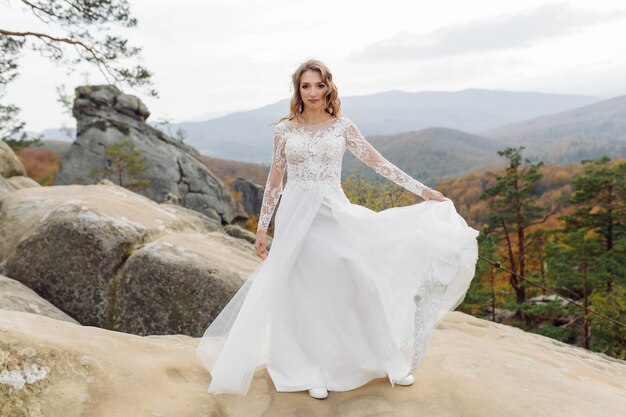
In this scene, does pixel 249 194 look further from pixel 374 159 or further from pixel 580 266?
pixel 374 159

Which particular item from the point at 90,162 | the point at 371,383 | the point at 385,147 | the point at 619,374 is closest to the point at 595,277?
the point at 619,374

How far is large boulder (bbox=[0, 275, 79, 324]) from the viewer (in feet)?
19.4

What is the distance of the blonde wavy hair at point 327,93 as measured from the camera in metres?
4.22

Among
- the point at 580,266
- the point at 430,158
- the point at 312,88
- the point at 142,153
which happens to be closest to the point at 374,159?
the point at 312,88

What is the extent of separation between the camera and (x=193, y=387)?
388 cm

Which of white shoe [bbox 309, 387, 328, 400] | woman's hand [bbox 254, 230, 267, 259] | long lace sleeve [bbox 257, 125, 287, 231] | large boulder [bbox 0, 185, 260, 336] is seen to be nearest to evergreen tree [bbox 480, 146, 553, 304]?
large boulder [bbox 0, 185, 260, 336]

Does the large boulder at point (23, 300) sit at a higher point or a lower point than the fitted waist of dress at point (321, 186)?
lower

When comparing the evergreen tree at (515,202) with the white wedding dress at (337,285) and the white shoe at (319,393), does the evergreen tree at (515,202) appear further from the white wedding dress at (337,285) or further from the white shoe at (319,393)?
the white shoe at (319,393)

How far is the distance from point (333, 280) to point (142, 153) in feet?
88.8

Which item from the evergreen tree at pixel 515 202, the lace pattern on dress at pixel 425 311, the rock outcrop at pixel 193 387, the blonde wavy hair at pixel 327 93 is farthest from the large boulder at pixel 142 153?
the lace pattern on dress at pixel 425 311

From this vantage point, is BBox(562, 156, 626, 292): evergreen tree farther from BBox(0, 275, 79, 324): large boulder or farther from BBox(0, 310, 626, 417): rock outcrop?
BBox(0, 275, 79, 324): large boulder

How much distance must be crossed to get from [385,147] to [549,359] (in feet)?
636

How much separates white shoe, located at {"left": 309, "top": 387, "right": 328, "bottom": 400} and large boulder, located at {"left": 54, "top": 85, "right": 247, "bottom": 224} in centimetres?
2415

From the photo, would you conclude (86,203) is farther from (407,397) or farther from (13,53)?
(13,53)
